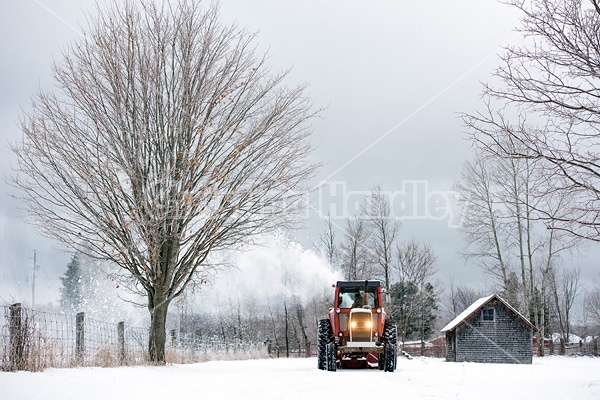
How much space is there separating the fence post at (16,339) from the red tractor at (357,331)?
8352 mm

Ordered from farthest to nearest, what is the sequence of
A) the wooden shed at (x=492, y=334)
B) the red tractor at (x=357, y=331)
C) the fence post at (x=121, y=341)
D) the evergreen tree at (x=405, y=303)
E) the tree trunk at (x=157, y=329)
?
the evergreen tree at (x=405, y=303) < the wooden shed at (x=492, y=334) < the red tractor at (x=357, y=331) < the tree trunk at (x=157, y=329) < the fence post at (x=121, y=341)

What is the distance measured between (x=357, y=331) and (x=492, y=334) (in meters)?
23.1

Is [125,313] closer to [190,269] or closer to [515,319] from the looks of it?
[515,319]

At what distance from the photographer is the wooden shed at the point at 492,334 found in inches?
1423

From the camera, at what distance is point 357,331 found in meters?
16.6

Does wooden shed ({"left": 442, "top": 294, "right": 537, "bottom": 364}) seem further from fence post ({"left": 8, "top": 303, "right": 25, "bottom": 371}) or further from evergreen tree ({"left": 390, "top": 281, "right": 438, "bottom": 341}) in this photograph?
fence post ({"left": 8, "top": 303, "right": 25, "bottom": 371})

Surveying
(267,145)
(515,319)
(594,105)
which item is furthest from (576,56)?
(515,319)

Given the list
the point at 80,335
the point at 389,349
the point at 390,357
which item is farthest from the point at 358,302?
the point at 80,335

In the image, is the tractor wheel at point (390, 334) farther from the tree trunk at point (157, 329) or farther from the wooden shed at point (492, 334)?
the wooden shed at point (492, 334)

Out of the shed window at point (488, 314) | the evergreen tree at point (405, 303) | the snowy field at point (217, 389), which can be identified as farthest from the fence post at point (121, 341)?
the evergreen tree at point (405, 303)

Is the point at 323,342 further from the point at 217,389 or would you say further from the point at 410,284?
the point at 410,284

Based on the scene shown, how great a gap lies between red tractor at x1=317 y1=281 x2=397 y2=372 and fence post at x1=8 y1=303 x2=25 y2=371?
27.4ft

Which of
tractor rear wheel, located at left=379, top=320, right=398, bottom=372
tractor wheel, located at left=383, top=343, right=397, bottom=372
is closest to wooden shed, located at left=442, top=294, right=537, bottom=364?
tractor rear wheel, located at left=379, top=320, right=398, bottom=372

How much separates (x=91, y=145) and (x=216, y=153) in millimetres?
2808
